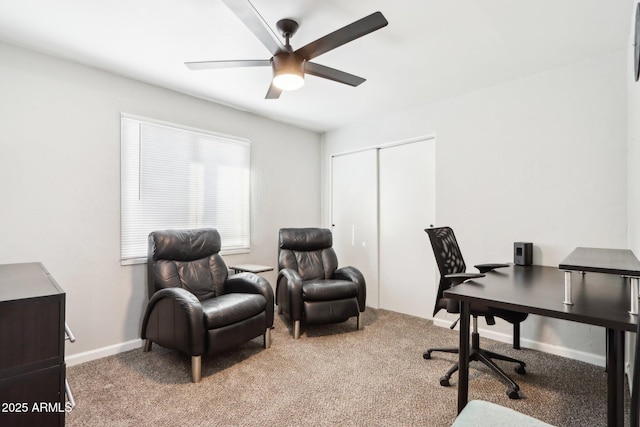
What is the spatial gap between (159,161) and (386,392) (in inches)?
110

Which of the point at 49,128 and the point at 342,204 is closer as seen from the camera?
the point at 49,128

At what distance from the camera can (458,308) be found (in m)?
2.26

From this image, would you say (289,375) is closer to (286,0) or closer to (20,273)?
(20,273)

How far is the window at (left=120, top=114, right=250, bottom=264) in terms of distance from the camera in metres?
2.88

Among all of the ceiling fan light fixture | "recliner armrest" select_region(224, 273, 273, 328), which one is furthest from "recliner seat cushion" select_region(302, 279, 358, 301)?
the ceiling fan light fixture

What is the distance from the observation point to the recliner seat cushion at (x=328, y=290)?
3.02 m

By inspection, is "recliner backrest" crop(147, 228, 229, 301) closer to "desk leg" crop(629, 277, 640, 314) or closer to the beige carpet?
the beige carpet

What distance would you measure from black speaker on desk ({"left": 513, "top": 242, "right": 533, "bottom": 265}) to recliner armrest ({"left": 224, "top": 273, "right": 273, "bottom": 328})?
2203mm

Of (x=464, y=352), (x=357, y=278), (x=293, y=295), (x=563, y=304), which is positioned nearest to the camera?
(x=563, y=304)

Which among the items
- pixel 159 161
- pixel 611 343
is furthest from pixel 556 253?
pixel 159 161

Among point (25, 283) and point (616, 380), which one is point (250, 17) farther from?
point (616, 380)

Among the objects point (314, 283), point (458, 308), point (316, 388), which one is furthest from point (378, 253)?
point (316, 388)

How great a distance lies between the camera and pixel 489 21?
80.7 inches

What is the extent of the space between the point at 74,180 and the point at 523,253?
3.83 m
